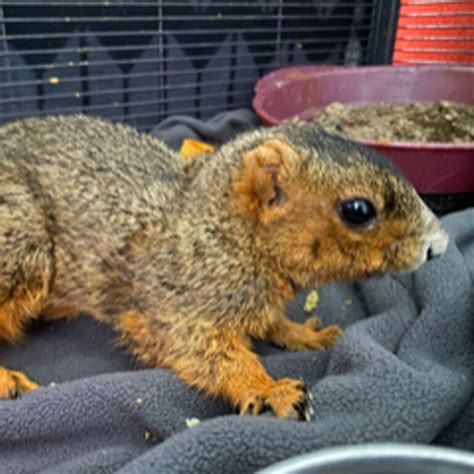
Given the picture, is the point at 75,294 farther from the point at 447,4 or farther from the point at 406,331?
the point at 447,4

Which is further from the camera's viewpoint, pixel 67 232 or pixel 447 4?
pixel 447 4

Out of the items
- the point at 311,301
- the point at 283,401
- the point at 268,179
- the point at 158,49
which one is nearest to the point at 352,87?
the point at 158,49

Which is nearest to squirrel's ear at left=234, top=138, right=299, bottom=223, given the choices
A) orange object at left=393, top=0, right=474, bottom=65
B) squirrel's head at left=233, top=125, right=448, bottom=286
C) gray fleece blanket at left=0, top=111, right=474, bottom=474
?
squirrel's head at left=233, top=125, right=448, bottom=286

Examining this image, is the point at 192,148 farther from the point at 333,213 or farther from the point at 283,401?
the point at 283,401

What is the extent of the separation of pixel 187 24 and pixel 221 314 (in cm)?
229

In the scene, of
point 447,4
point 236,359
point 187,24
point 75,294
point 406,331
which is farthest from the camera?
point 447,4

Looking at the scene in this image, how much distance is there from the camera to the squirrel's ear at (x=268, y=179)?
1584 mm

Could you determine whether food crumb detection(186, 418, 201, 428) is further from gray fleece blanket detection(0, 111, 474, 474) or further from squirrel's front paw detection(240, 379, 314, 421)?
squirrel's front paw detection(240, 379, 314, 421)

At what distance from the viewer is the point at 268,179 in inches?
62.4

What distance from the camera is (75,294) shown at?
1896 millimetres

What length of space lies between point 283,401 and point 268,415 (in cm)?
5

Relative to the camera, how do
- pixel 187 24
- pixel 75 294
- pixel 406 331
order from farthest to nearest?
1. pixel 187 24
2. pixel 75 294
3. pixel 406 331

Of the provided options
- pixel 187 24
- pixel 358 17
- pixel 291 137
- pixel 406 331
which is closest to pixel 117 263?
pixel 291 137

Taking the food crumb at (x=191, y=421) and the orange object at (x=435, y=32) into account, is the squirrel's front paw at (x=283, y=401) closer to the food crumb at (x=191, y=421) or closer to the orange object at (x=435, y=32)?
the food crumb at (x=191, y=421)
